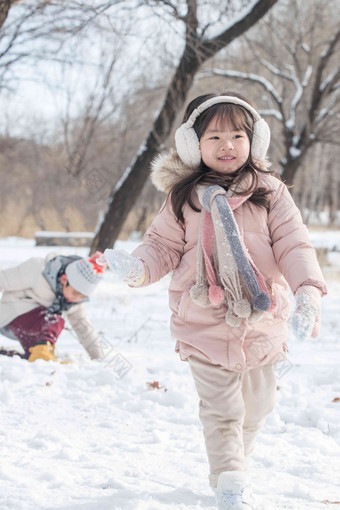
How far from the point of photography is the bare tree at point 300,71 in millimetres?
10367

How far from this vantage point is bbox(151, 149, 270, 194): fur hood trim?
228 centimetres

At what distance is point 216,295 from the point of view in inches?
78.7

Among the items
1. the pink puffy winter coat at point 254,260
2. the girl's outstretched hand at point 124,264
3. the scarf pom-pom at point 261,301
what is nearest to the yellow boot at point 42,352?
the pink puffy winter coat at point 254,260

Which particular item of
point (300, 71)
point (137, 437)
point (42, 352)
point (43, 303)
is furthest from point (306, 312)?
point (300, 71)

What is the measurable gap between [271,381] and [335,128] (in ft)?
32.6

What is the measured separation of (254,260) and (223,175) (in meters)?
0.36

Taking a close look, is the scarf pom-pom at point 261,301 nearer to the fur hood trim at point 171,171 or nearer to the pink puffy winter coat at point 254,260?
the pink puffy winter coat at point 254,260

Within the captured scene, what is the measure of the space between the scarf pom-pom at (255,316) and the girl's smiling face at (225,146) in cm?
57

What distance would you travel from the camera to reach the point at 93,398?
3.23 m

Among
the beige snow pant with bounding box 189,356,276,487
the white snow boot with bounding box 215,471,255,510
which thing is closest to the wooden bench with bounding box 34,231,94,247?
the beige snow pant with bounding box 189,356,276,487

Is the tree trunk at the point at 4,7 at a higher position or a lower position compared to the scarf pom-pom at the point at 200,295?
higher

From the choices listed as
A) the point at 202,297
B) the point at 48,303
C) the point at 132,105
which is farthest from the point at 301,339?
the point at 132,105

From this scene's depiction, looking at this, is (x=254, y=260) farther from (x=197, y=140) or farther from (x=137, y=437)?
(x=137, y=437)

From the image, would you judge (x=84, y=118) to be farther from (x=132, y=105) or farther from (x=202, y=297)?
(x=202, y=297)
